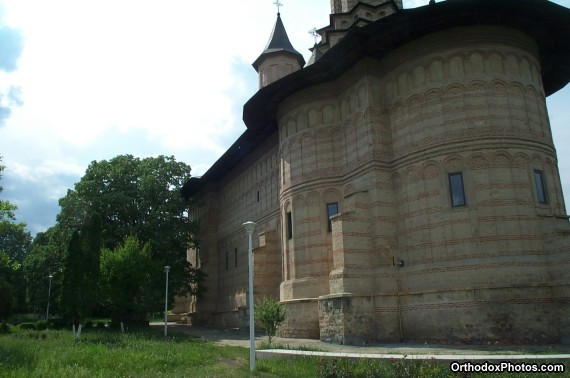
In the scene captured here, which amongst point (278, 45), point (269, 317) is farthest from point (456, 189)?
point (278, 45)

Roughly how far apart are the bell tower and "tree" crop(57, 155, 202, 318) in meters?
9.47

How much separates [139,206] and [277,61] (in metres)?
14.5

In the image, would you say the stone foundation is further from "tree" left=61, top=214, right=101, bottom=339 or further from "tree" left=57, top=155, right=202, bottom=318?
"tree" left=57, top=155, right=202, bottom=318

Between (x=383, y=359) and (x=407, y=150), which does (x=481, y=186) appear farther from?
(x=383, y=359)

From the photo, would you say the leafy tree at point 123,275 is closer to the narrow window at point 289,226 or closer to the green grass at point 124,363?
the narrow window at point 289,226

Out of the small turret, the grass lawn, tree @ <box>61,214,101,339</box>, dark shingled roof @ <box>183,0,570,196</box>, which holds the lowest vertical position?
the grass lawn

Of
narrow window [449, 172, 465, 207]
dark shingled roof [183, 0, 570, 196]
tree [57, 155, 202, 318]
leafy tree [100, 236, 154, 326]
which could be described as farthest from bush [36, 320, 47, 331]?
narrow window [449, 172, 465, 207]

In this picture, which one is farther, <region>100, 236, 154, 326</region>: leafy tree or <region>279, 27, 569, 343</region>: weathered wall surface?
<region>100, 236, 154, 326</region>: leafy tree

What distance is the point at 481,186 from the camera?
1706 centimetres

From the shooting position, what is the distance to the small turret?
3509 centimetres

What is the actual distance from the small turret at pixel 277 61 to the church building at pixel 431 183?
11.8 metres

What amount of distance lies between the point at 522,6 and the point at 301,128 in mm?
10558

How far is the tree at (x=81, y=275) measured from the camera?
2000 centimetres

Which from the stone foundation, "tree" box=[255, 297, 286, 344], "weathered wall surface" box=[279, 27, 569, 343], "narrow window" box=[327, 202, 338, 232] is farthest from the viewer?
"narrow window" box=[327, 202, 338, 232]
